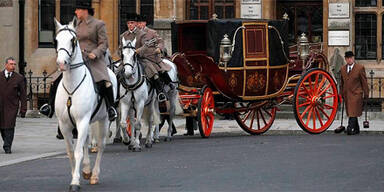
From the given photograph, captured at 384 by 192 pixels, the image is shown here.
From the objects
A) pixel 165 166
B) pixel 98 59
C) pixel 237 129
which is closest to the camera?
pixel 98 59

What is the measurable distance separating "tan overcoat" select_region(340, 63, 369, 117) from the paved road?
2.38 meters

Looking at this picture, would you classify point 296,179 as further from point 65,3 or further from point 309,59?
point 65,3

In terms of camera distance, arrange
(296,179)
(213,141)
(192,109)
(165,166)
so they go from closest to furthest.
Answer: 1. (296,179)
2. (165,166)
3. (213,141)
4. (192,109)

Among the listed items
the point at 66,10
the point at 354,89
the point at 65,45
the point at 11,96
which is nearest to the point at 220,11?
the point at 66,10

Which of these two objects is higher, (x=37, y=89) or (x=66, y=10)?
(x=66, y=10)

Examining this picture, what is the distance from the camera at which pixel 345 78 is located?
2288 cm

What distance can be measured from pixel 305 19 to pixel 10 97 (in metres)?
13.2

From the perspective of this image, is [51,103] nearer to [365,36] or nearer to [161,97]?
[161,97]

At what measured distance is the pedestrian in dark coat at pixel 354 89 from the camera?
22422 millimetres

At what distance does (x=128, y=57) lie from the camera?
18.3 meters

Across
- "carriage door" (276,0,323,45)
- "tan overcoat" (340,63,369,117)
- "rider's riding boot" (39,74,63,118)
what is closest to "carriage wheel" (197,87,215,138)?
"tan overcoat" (340,63,369,117)

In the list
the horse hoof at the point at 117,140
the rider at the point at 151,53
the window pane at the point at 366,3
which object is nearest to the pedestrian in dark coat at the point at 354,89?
the rider at the point at 151,53

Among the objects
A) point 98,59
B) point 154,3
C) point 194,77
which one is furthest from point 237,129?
point 98,59

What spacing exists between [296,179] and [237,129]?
11.5 m
